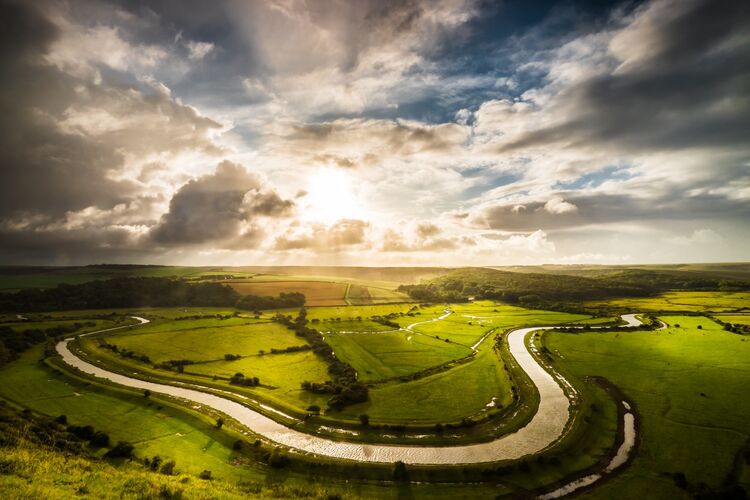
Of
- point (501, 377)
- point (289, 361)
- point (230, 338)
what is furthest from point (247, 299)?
point (501, 377)

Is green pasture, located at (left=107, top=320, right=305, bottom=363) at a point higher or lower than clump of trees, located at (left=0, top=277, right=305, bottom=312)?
lower

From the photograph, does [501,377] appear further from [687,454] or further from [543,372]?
[687,454]

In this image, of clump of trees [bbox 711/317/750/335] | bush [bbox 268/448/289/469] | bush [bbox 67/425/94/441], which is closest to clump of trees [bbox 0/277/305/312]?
bush [bbox 67/425/94/441]

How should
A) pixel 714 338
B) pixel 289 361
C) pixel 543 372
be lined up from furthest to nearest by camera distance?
pixel 714 338 < pixel 289 361 < pixel 543 372

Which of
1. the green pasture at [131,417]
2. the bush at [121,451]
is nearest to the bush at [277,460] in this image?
the green pasture at [131,417]

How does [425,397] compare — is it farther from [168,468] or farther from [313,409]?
[168,468]

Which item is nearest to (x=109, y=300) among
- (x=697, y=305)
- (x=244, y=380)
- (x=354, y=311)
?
(x=354, y=311)

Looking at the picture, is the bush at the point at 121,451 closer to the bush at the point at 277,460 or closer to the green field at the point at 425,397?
the green field at the point at 425,397

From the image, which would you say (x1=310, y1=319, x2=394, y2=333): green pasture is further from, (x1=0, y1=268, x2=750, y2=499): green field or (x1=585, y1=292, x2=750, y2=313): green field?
(x1=585, y1=292, x2=750, y2=313): green field
